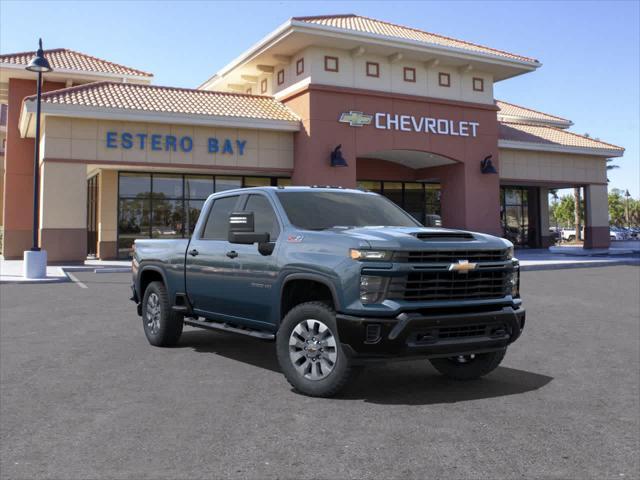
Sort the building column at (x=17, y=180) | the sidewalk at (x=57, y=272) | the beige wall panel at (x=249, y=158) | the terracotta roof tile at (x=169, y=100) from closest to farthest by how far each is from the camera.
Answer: the sidewalk at (x=57, y=272)
the terracotta roof tile at (x=169, y=100)
the beige wall panel at (x=249, y=158)
the building column at (x=17, y=180)

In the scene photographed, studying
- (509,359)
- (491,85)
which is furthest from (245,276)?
(491,85)

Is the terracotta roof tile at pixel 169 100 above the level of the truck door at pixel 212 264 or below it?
above

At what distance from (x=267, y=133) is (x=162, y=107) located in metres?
4.70

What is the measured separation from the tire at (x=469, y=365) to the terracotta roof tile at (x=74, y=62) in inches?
1106

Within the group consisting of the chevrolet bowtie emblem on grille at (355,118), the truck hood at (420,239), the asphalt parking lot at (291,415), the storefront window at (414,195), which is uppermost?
the chevrolet bowtie emblem on grille at (355,118)

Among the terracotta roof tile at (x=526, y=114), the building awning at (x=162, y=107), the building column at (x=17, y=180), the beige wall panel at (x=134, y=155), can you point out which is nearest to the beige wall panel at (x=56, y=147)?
the building awning at (x=162, y=107)

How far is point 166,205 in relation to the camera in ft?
95.2

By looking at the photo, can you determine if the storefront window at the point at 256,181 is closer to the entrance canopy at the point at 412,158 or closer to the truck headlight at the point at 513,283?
the entrance canopy at the point at 412,158

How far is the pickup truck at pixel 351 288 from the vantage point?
5.20 metres

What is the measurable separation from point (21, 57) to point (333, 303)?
3044 cm

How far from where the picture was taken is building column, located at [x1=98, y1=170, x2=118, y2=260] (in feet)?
92.1

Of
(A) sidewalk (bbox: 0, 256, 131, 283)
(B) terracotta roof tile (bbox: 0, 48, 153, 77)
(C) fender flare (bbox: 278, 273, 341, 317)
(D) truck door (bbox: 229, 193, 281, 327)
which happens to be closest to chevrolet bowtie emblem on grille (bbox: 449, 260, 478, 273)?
(C) fender flare (bbox: 278, 273, 341, 317)

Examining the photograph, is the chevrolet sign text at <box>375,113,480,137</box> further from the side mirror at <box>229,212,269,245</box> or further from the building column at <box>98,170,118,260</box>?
the side mirror at <box>229,212,269,245</box>

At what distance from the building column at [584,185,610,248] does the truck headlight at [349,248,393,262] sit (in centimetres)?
3457
